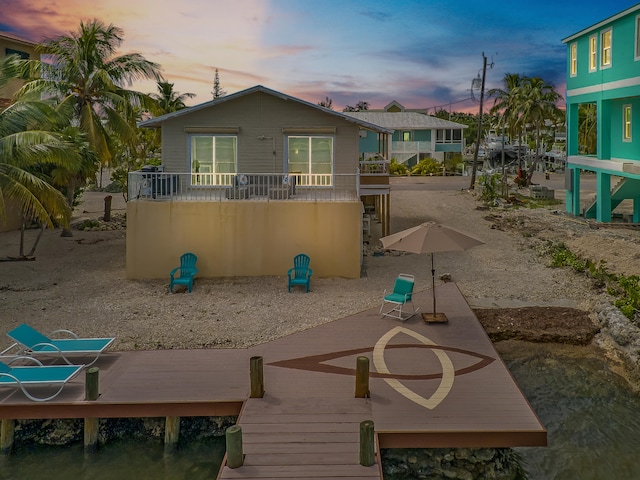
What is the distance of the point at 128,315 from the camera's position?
15.0 m

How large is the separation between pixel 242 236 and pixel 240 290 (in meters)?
2.08

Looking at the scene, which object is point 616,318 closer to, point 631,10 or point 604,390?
point 604,390

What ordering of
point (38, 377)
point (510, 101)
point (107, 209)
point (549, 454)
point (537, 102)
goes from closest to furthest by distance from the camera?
point (549, 454) → point (38, 377) → point (107, 209) → point (537, 102) → point (510, 101)

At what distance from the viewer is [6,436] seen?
388 inches

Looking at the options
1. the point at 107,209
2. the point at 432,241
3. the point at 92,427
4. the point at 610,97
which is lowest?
the point at 92,427

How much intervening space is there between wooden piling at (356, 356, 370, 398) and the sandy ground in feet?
12.9

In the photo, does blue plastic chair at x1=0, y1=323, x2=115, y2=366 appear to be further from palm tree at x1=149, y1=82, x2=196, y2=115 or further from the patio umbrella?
palm tree at x1=149, y1=82, x2=196, y2=115

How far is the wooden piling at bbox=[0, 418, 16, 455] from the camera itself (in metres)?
9.82

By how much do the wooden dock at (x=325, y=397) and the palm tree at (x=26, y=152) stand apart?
893 centimetres

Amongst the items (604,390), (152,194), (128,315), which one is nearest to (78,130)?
(152,194)

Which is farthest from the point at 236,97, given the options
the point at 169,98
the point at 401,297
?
the point at 169,98

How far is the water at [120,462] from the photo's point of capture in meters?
9.37

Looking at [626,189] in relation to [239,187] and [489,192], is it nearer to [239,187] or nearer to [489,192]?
[489,192]

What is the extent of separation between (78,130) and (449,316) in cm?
2014
